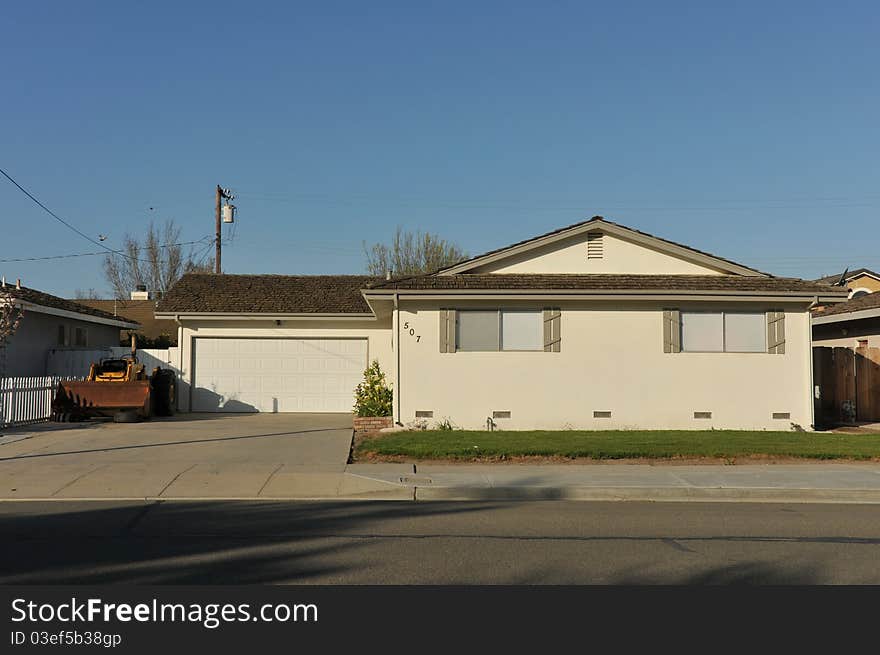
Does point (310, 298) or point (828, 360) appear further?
point (310, 298)

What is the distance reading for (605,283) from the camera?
19.3 metres

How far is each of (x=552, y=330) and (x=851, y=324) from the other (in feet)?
35.5

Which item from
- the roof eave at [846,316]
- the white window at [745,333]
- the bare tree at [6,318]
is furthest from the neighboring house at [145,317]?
the roof eave at [846,316]

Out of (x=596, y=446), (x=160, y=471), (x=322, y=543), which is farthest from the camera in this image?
(x=596, y=446)

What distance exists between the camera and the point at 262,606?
6.42 metres

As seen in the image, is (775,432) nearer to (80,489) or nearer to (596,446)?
(596,446)

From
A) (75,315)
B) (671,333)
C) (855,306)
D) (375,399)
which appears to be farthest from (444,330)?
(75,315)

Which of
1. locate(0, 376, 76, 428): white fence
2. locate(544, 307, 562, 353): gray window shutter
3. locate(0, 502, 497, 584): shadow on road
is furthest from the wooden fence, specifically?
locate(0, 376, 76, 428): white fence

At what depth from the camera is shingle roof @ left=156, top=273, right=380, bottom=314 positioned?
25.4 metres

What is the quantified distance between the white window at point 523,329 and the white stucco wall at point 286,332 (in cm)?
673

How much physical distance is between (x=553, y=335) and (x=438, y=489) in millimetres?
7547

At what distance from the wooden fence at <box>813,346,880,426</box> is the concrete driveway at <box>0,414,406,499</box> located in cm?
1335

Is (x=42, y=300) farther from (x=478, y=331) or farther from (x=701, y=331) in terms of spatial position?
(x=701, y=331)

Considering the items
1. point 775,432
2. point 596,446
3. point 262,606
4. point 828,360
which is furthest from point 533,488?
point 828,360
